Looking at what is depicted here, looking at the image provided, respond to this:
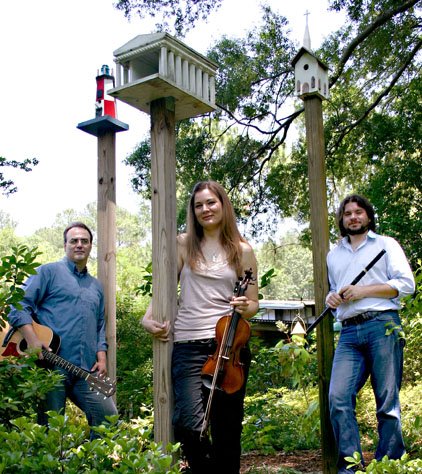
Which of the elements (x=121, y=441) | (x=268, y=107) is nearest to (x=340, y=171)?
(x=268, y=107)

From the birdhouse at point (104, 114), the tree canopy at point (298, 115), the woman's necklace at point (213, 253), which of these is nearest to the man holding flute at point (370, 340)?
the woman's necklace at point (213, 253)

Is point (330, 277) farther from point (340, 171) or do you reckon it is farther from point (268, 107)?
point (340, 171)

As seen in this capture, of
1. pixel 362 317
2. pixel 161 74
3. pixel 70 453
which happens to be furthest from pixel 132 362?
pixel 70 453

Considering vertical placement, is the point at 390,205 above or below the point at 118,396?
above

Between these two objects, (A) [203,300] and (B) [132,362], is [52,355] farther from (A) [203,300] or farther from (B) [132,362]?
(B) [132,362]

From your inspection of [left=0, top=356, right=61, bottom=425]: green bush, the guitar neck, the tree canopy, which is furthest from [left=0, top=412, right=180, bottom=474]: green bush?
the tree canopy

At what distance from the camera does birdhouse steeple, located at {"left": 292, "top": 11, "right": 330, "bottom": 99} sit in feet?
11.9

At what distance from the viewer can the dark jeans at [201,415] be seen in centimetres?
263

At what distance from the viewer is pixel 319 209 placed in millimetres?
3488

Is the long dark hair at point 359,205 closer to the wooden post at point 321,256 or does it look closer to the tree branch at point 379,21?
the wooden post at point 321,256

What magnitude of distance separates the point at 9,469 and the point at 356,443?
1.83 metres

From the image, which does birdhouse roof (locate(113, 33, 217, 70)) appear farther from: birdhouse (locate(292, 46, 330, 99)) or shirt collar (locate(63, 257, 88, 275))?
shirt collar (locate(63, 257, 88, 275))

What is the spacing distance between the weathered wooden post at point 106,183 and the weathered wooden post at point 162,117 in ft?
1.88

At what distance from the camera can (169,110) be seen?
120 inches
